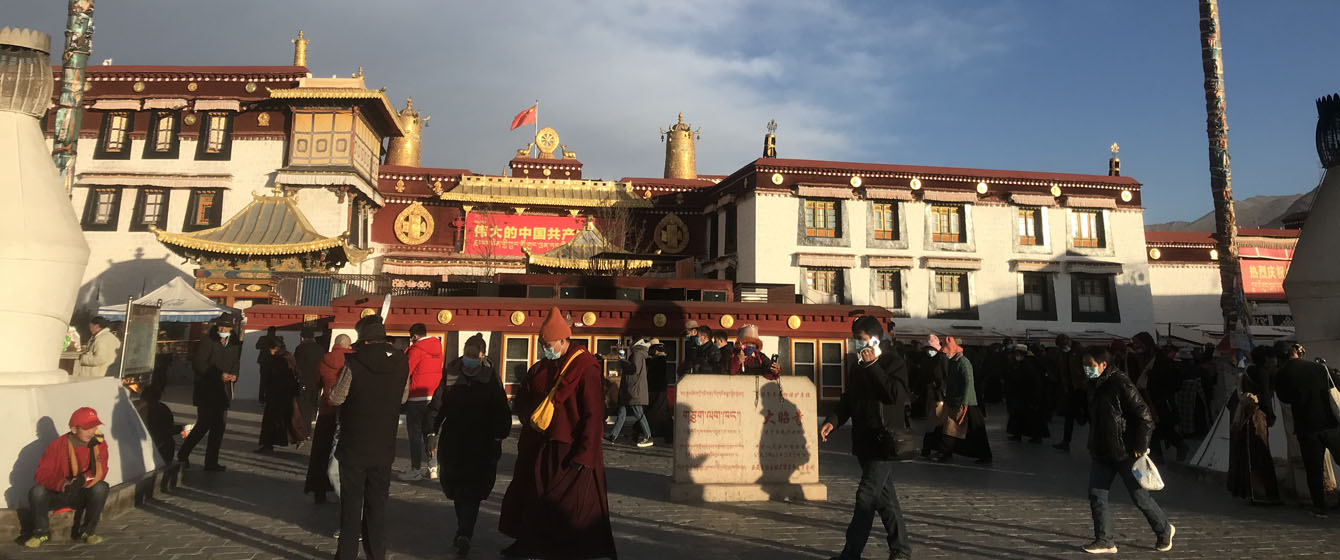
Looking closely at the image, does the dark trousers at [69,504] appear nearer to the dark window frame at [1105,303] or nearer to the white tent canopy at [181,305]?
the white tent canopy at [181,305]

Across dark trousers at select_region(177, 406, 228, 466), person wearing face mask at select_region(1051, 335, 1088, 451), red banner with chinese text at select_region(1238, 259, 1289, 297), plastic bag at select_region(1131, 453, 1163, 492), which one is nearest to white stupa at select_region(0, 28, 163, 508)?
dark trousers at select_region(177, 406, 228, 466)

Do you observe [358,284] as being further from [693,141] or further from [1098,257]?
[1098,257]

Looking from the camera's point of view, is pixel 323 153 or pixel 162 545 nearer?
pixel 162 545

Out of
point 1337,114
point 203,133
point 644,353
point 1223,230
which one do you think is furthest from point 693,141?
point 1337,114

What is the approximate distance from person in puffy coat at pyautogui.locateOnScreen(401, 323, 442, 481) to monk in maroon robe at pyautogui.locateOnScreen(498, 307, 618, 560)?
3.83 m

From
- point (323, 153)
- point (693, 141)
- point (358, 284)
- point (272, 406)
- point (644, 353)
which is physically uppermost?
point (693, 141)

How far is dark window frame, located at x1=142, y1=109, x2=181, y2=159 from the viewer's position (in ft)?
93.9

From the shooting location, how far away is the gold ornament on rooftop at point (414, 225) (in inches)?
1233

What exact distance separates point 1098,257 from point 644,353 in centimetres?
2642

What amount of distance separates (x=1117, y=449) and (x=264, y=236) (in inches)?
1002

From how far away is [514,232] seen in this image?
3169 cm

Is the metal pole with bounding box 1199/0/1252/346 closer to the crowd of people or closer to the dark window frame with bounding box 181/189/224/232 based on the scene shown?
the crowd of people

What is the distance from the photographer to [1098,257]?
30656 mm

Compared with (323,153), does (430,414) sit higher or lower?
lower
